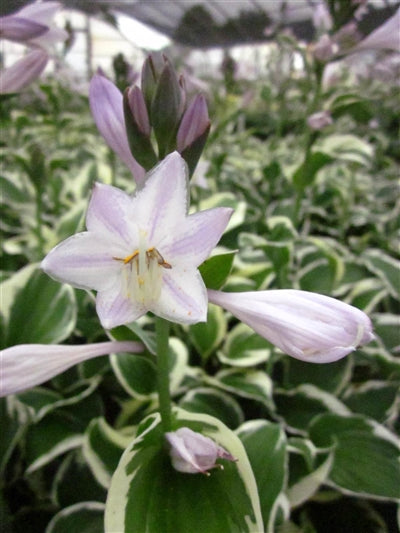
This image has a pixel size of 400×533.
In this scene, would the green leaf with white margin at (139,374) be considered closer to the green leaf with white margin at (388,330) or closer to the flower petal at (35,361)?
the flower petal at (35,361)

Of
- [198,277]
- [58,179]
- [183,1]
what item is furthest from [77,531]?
[183,1]

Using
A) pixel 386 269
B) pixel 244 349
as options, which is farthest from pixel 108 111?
pixel 386 269

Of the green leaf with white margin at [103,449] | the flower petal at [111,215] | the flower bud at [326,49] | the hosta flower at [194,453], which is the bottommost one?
the green leaf with white margin at [103,449]

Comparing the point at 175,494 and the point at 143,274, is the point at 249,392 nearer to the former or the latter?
the point at 175,494

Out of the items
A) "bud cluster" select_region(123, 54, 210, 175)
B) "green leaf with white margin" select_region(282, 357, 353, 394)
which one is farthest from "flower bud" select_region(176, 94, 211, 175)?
"green leaf with white margin" select_region(282, 357, 353, 394)

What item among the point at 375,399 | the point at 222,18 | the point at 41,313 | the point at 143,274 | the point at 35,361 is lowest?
the point at 375,399

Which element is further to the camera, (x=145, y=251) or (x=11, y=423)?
(x=11, y=423)

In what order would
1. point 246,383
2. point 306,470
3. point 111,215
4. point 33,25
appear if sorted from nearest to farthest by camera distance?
point 111,215 → point 33,25 → point 306,470 → point 246,383

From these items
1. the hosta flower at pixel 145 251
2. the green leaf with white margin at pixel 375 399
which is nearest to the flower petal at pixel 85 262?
the hosta flower at pixel 145 251
